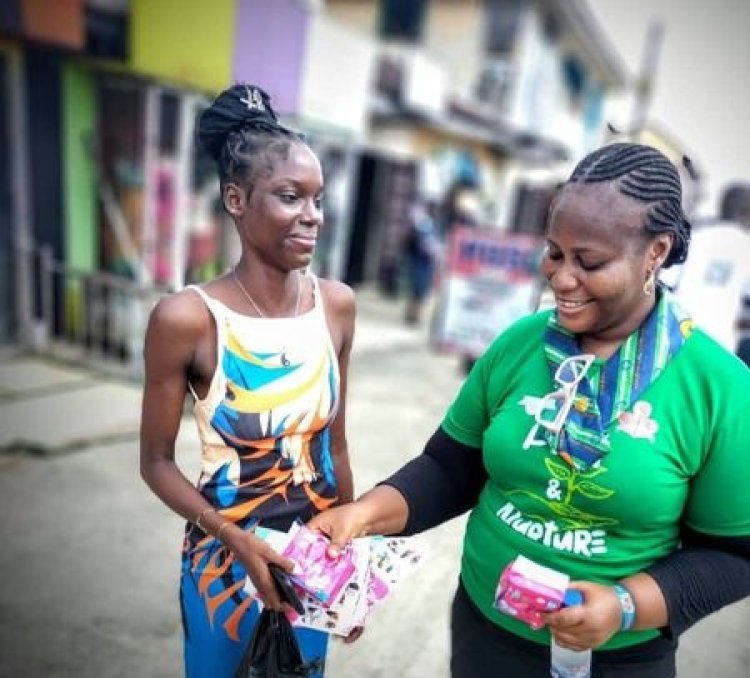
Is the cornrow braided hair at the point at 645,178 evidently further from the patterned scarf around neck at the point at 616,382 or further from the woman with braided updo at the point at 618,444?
the patterned scarf around neck at the point at 616,382

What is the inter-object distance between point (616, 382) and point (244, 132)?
1078 mm

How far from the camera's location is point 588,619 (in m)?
1.19

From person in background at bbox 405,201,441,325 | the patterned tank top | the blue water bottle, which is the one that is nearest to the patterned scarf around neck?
→ the blue water bottle

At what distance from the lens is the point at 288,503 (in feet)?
5.53

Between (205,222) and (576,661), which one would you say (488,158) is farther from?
(576,661)

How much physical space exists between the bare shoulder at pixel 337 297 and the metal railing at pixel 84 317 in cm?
418

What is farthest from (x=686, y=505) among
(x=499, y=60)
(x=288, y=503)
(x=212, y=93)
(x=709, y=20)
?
(x=499, y=60)

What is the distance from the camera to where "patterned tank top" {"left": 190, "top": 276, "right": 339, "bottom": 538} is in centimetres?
158

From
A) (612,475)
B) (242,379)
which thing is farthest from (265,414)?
(612,475)

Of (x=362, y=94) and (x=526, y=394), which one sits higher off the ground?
(x=362, y=94)

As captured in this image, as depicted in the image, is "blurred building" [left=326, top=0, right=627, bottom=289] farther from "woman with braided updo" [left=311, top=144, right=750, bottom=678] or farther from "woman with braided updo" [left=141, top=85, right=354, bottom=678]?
"woman with braided updo" [left=311, top=144, right=750, bottom=678]

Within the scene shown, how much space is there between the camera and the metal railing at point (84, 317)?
228 inches

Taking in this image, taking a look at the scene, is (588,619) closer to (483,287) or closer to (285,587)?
(285,587)

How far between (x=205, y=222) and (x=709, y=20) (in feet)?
17.0
